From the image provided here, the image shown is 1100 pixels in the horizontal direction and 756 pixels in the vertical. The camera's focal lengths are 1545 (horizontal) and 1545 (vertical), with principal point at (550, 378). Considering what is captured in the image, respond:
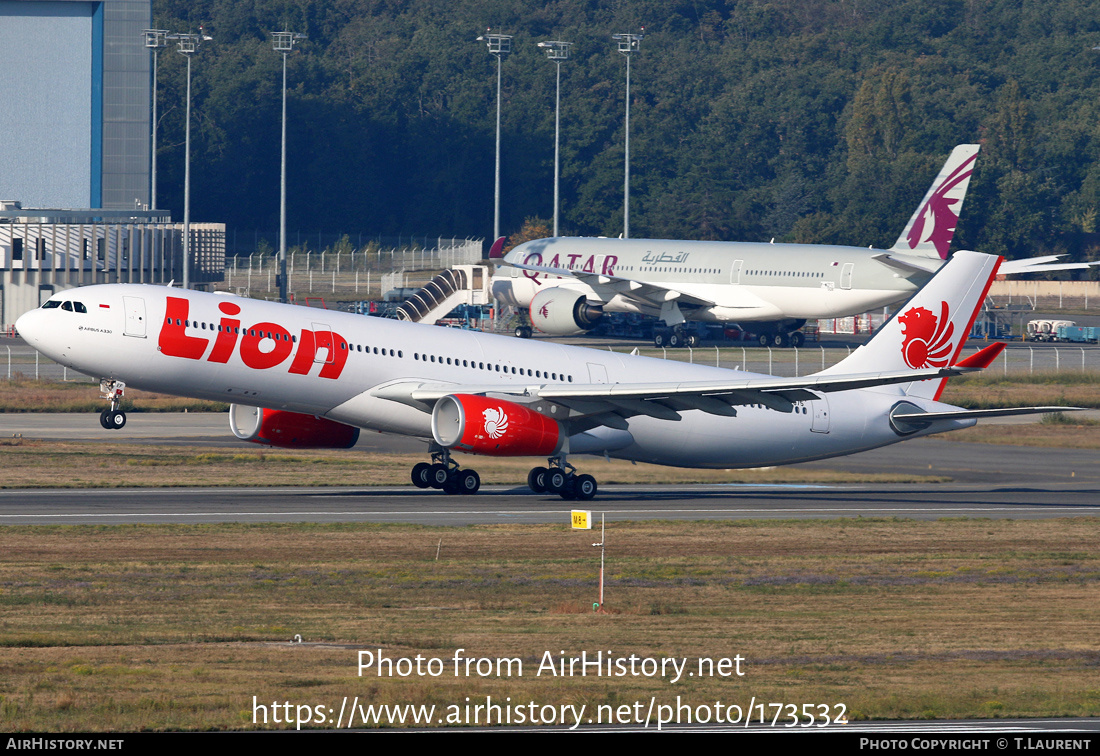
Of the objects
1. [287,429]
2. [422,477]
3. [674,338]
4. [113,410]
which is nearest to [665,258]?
[674,338]

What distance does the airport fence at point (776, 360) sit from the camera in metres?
78.9

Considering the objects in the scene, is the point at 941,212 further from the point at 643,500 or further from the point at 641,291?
the point at 643,500

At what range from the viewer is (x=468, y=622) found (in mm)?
23109

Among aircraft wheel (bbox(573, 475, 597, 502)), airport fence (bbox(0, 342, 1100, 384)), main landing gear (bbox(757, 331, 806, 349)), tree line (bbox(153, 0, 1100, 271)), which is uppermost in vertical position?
tree line (bbox(153, 0, 1100, 271))

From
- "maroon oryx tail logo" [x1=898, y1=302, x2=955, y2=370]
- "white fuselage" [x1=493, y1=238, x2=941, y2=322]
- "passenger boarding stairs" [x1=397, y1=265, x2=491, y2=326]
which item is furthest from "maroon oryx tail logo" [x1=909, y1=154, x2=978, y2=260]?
"maroon oryx tail logo" [x1=898, y1=302, x2=955, y2=370]

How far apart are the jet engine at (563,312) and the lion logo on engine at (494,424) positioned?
59.3 meters

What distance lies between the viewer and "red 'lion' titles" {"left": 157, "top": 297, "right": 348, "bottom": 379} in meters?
37.9

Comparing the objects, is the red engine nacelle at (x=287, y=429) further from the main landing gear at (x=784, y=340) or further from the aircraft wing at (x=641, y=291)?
the main landing gear at (x=784, y=340)

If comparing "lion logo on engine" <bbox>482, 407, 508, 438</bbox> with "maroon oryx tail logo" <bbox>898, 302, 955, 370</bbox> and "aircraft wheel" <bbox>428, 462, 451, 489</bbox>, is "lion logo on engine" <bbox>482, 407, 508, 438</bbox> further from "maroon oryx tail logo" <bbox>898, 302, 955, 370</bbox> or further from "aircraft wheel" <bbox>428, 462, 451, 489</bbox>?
"maroon oryx tail logo" <bbox>898, 302, 955, 370</bbox>

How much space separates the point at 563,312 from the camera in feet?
322

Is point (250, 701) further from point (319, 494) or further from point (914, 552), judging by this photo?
point (319, 494)

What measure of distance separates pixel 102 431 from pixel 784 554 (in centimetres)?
3437

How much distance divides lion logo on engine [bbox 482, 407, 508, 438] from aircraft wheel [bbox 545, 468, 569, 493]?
3375 mm
